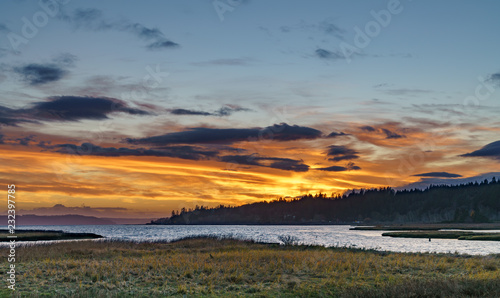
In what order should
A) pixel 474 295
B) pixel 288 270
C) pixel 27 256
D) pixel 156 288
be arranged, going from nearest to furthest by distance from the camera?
pixel 474 295 < pixel 156 288 < pixel 288 270 < pixel 27 256

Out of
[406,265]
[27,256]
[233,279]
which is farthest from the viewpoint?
[27,256]

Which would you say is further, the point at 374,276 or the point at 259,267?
the point at 259,267

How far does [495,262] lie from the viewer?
37.4 metres

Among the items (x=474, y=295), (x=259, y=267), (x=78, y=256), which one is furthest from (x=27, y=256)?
(x=474, y=295)

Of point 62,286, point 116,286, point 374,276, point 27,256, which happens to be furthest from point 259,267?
point 27,256

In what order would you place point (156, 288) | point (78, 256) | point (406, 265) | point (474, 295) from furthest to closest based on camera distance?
1. point (78, 256)
2. point (406, 265)
3. point (156, 288)
4. point (474, 295)

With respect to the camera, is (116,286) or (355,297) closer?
(355,297)

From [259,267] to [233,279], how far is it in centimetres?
541

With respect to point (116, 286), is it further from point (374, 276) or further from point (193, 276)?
point (374, 276)

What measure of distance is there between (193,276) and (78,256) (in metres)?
21.4

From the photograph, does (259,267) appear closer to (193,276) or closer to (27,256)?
(193,276)

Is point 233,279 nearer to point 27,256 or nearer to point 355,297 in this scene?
point 355,297

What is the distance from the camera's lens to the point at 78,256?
149 ft

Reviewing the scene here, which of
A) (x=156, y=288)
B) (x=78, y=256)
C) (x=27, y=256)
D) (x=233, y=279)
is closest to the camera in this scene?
(x=156, y=288)
